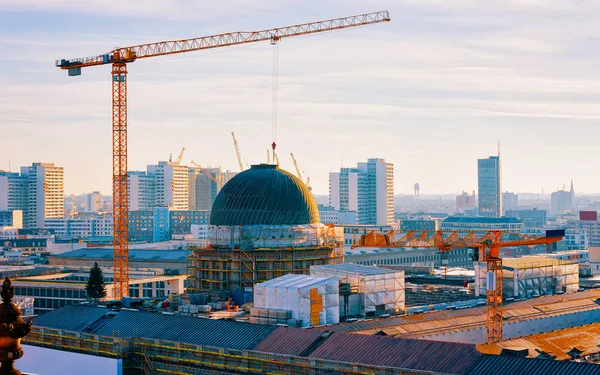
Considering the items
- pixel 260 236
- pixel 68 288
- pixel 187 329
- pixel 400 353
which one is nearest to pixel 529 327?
pixel 400 353

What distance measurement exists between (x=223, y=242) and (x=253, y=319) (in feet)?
77.3

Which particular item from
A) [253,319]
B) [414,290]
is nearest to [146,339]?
[253,319]

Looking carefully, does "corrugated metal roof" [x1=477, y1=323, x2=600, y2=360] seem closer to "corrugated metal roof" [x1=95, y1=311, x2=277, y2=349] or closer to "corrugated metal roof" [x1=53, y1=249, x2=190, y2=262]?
"corrugated metal roof" [x1=95, y1=311, x2=277, y2=349]

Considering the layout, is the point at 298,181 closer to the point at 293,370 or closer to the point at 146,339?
the point at 146,339

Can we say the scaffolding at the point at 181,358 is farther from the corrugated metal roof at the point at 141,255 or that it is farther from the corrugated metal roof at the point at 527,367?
the corrugated metal roof at the point at 141,255

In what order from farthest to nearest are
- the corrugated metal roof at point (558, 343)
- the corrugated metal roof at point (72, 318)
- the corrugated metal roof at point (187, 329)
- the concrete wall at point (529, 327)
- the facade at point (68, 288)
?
the facade at point (68, 288)
the corrugated metal roof at point (72, 318)
the concrete wall at point (529, 327)
the corrugated metal roof at point (558, 343)
the corrugated metal roof at point (187, 329)

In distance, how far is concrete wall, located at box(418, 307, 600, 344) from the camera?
250 feet

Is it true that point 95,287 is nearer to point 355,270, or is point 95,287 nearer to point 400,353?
point 355,270

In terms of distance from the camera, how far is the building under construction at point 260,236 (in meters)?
97.9

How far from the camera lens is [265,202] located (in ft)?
330

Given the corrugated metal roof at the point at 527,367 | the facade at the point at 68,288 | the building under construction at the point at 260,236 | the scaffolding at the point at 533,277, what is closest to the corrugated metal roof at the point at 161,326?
the corrugated metal roof at the point at 527,367

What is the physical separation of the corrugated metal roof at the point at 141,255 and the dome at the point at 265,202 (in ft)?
234

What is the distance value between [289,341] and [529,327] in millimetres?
25324

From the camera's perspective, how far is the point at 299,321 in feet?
247
